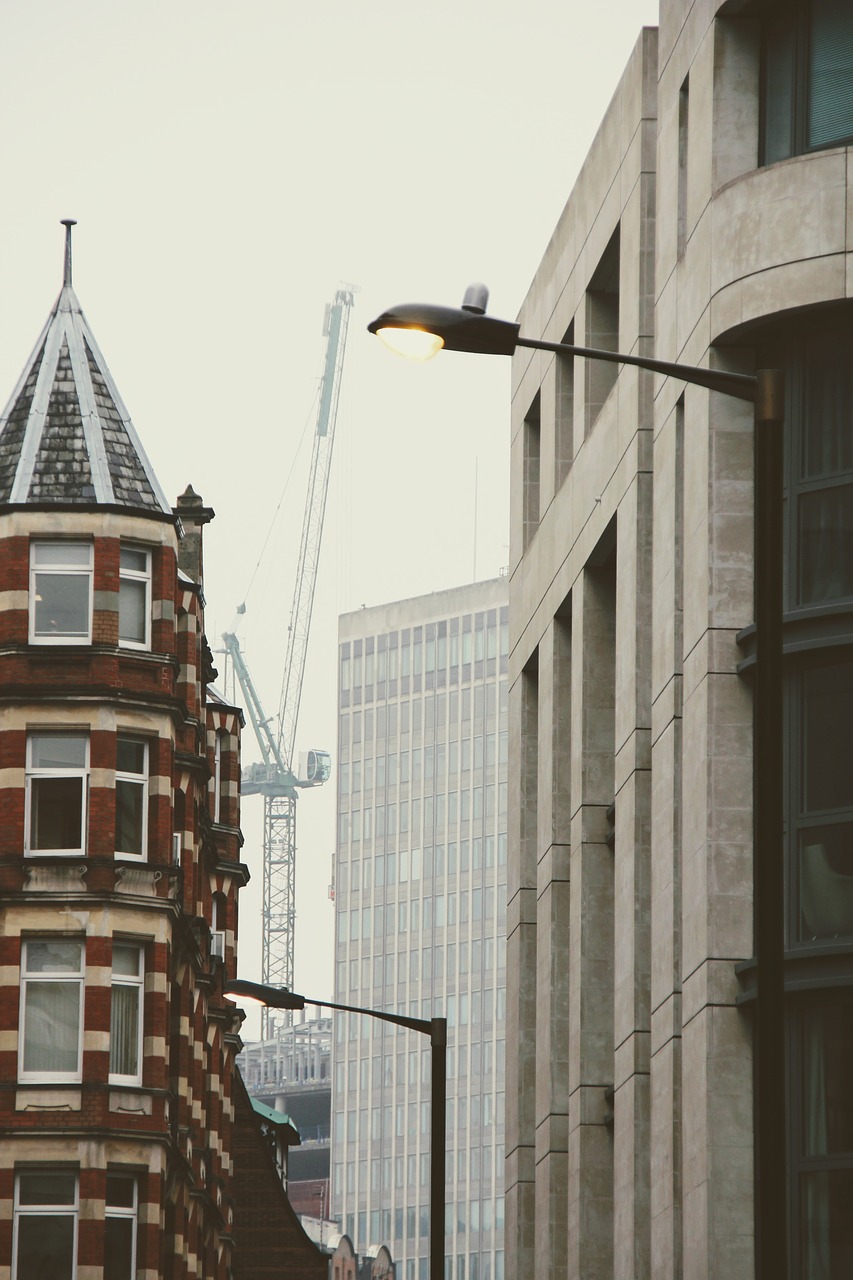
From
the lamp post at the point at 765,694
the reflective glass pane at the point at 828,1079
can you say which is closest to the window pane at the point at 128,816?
the reflective glass pane at the point at 828,1079

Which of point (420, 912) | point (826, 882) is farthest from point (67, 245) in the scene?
point (420, 912)

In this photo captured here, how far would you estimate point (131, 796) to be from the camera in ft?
146

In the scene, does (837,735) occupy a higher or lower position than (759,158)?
lower

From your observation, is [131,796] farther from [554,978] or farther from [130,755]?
[554,978]

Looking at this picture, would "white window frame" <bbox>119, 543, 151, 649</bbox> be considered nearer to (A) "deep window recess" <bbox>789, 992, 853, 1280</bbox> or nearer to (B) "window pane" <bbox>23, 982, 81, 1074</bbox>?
(B) "window pane" <bbox>23, 982, 81, 1074</bbox>

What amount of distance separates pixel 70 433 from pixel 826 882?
22.6 metres

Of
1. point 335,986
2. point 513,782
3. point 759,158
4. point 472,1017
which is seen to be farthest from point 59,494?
point 335,986

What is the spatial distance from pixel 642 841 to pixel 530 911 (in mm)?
11585

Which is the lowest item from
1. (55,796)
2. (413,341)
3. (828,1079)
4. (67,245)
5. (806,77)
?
(828,1079)

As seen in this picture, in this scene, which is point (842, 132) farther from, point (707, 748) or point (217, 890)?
point (217, 890)

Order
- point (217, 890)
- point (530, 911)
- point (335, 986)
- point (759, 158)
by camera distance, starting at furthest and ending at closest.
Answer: point (335, 986), point (217, 890), point (530, 911), point (759, 158)

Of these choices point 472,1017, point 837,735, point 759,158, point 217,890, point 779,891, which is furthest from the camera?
point 472,1017

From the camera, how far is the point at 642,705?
34.0m

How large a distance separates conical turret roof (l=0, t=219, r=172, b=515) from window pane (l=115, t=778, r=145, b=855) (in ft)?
16.2
